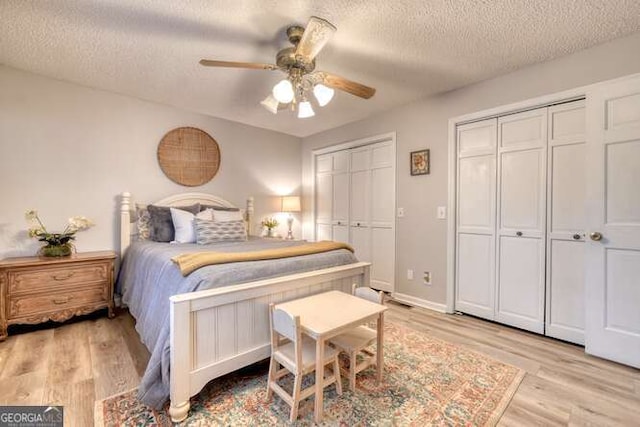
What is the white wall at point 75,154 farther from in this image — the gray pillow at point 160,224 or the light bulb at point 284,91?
the light bulb at point 284,91

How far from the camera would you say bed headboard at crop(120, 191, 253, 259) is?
3.06 m

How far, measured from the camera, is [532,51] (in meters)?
2.23

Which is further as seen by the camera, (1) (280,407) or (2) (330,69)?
(2) (330,69)

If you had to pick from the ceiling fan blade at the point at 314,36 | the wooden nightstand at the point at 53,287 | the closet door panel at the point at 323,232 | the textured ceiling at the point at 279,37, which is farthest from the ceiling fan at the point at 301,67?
the closet door panel at the point at 323,232

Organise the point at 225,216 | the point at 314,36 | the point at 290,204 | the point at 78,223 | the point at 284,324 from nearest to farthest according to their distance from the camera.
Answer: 1. the point at 284,324
2. the point at 314,36
3. the point at 78,223
4. the point at 225,216
5. the point at 290,204

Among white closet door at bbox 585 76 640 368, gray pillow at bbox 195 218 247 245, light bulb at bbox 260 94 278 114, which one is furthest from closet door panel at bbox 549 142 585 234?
gray pillow at bbox 195 218 247 245

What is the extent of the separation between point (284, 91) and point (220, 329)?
4.97 feet

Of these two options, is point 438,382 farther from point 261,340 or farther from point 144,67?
point 144,67

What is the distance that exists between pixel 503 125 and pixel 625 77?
0.79 meters

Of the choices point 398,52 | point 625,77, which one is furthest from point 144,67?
point 625,77

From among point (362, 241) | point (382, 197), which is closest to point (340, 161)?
point (382, 197)

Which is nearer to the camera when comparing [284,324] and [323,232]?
[284,324]

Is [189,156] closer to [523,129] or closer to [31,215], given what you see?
[31,215]

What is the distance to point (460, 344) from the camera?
233cm
